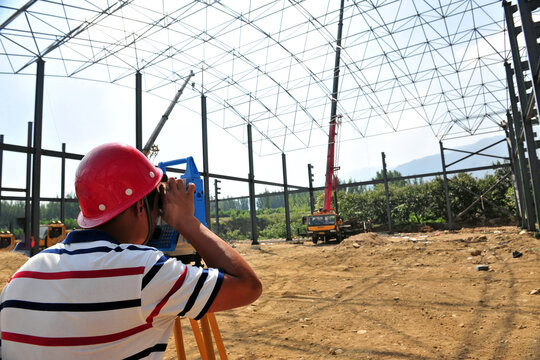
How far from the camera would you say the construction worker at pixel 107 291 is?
814mm

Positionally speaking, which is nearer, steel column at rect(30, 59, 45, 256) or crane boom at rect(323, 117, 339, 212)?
steel column at rect(30, 59, 45, 256)

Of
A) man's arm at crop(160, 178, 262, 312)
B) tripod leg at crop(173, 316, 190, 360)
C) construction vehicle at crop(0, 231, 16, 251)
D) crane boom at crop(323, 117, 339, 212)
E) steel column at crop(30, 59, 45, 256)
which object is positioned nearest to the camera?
man's arm at crop(160, 178, 262, 312)

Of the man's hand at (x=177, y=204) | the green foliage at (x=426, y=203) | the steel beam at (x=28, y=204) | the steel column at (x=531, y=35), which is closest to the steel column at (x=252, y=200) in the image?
the green foliage at (x=426, y=203)

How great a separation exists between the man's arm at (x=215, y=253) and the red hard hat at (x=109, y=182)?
10 centimetres

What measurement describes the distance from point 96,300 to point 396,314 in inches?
185

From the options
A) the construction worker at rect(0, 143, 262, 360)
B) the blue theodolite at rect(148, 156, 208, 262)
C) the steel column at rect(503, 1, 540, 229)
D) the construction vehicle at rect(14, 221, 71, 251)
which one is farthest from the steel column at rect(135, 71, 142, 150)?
the steel column at rect(503, 1, 540, 229)

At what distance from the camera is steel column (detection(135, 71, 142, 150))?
493 inches

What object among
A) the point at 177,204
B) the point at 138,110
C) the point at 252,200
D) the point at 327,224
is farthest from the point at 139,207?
the point at 252,200

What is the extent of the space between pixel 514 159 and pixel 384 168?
8174mm

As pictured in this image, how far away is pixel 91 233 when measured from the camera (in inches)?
37.3

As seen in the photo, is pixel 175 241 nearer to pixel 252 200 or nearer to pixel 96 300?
pixel 96 300

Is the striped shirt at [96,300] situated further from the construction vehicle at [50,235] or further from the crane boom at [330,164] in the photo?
the crane boom at [330,164]

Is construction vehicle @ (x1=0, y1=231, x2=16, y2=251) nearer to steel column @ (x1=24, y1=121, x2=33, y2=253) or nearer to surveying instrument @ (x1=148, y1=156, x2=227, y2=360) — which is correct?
steel column @ (x1=24, y1=121, x2=33, y2=253)

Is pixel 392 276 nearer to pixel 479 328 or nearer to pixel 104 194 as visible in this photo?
pixel 479 328
